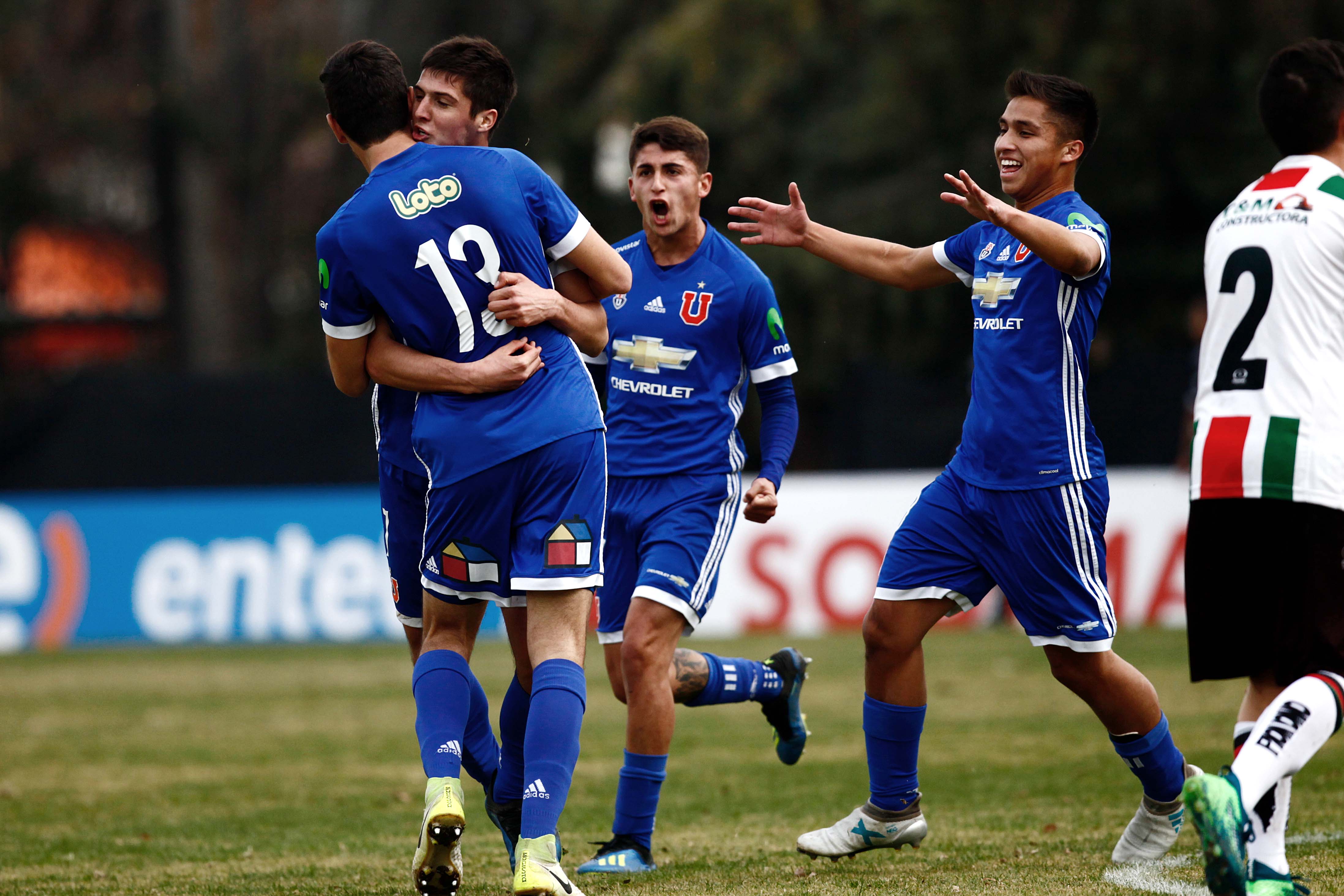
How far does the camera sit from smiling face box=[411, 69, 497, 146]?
460 centimetres

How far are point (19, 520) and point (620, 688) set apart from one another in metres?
10.0

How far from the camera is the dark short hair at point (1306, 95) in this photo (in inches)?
161

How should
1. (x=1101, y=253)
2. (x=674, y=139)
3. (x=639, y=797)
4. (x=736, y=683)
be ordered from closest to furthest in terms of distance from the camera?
(x=1101, y=253)
(x=639, y=797)
(x=674, y=139)
(x=736, y=683)

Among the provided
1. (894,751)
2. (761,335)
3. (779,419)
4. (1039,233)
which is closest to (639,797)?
(894,751)

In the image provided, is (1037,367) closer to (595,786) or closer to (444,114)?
(444,114)

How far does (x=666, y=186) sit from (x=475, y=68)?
126 centimetres

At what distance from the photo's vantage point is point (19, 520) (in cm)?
1393

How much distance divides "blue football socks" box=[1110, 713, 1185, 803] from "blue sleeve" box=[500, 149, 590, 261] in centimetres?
240

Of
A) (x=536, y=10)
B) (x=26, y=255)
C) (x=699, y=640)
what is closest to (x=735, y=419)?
(x=699, y=640)

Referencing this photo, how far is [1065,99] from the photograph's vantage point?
16.3 feet

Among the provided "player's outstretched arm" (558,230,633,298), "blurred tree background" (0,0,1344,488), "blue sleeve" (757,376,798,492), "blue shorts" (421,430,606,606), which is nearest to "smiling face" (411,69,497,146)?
"player's outstretched arm" (558,230,633,298)

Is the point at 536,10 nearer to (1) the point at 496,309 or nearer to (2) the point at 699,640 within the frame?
(2) the point at 699,640

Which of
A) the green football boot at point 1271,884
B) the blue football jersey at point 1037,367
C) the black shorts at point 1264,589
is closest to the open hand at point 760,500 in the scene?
the blue football jersey at point 1037,367

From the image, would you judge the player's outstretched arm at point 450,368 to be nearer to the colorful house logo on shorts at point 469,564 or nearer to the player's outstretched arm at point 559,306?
the player's outstretched arm at point 559,306
